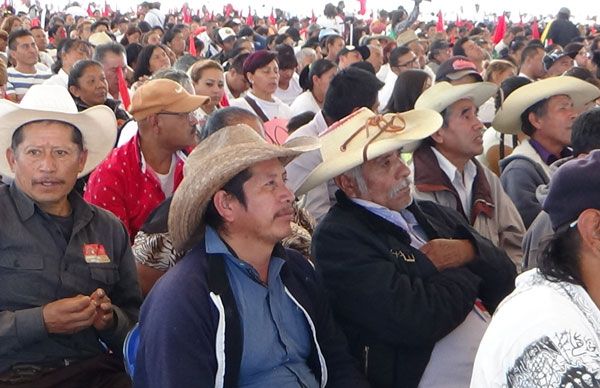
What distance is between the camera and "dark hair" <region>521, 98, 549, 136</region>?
4.52 m

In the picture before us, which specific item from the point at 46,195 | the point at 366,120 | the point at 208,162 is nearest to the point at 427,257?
the point at 366,120

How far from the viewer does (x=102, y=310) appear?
9.41 ft

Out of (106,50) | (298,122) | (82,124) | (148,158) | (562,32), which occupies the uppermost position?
(82,124)

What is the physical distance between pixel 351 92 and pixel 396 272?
2015 millimetres

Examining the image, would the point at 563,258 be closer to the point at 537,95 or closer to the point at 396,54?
the point at 537,95

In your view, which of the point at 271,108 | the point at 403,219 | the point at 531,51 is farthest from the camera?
the point at 531,51

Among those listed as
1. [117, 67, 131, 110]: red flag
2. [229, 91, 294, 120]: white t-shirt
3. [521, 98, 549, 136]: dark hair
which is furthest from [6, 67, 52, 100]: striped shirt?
[521, 98, 549, 136]: dark hair

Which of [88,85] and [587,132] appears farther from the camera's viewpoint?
[88,85]

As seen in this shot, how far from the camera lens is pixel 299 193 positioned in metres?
3.29

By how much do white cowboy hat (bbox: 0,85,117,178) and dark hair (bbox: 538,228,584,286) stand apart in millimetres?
1818

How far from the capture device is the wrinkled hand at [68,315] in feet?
8.95

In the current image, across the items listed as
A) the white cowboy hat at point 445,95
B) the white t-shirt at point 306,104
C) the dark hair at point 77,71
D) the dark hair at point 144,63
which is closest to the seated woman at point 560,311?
the white cowboy hat at point 445,95

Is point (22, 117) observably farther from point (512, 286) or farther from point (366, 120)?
point (512, 286)

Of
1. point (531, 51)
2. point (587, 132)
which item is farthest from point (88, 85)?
point (531, 51)
